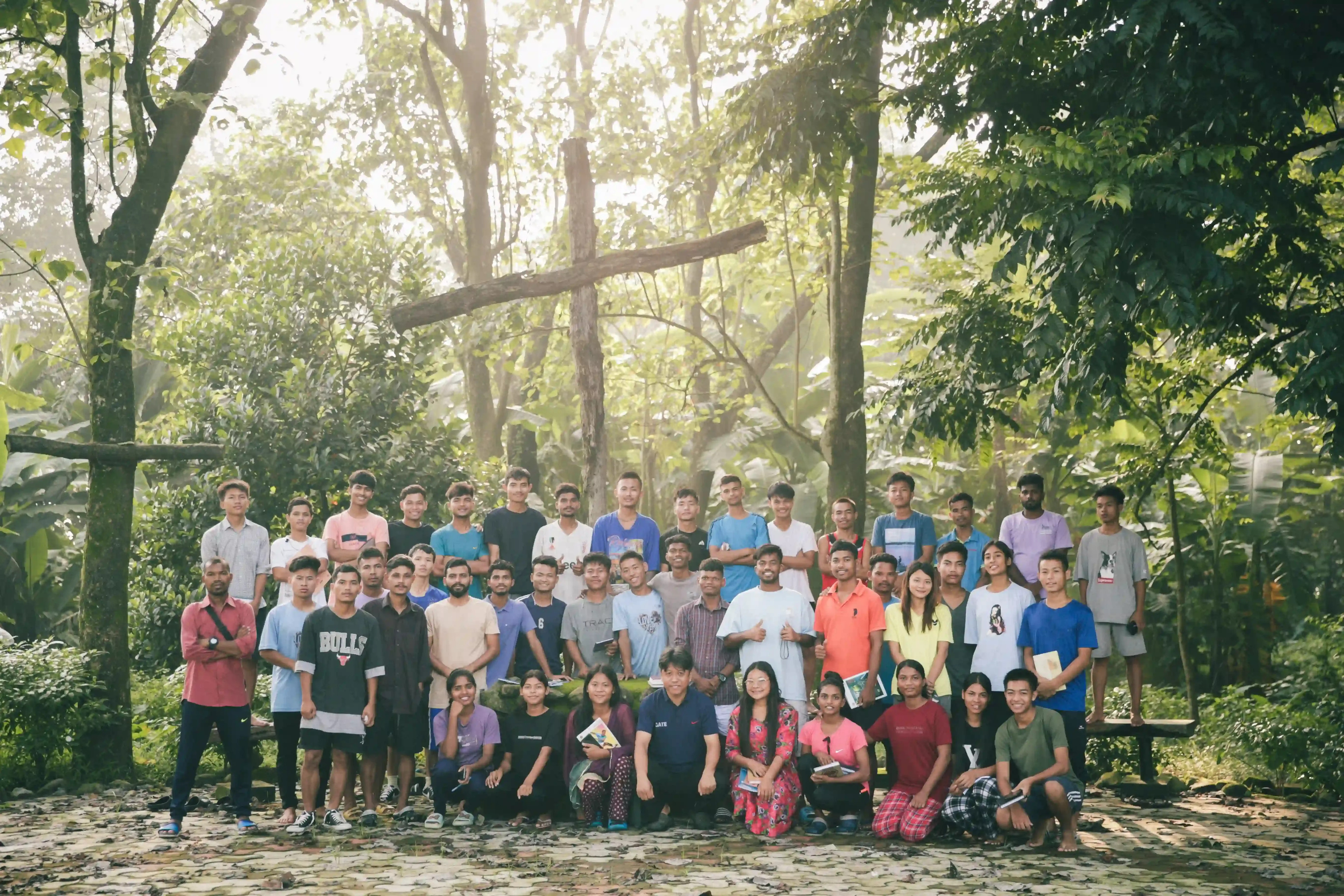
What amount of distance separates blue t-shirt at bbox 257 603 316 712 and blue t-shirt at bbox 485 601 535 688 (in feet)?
4.74

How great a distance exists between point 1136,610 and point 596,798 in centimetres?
438

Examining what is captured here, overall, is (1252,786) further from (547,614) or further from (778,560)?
(547,614)

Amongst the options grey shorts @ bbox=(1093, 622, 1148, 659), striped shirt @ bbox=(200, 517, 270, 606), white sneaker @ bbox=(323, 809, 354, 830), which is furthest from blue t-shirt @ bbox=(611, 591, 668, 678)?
grey shorts @ bbox=(1093, 622, 1148, 659)

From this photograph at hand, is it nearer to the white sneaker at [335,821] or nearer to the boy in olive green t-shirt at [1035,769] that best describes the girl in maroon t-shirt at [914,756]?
the boy in olive green t-shirt at [1035,769]

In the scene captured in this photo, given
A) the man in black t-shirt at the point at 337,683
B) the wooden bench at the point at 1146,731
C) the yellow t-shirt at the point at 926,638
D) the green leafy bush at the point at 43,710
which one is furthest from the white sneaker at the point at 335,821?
the wooden bench at the point at 1146,731

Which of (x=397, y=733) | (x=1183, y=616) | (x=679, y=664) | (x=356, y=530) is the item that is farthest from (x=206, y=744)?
(x=1183, y=616)

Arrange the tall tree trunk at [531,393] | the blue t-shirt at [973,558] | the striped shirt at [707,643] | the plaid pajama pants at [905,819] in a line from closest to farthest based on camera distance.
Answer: the plaid pajama pants at [905,819], the striped shirt at [707,643], the blue t-shirt at [973,558], the tall tree trunk at [531,393]

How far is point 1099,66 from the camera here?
27.8 feet

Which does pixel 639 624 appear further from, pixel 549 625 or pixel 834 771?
pixel 834 771

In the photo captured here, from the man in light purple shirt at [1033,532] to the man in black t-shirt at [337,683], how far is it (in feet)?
15.6

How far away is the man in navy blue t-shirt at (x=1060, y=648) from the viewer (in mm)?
8312

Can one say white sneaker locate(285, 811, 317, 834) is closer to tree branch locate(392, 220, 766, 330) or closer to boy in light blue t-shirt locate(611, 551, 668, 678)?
boy in light blue t-shirt locate(611, 551, 668, 678)

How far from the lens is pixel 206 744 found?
847 cm

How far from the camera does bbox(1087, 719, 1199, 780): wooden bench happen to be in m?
9.89
